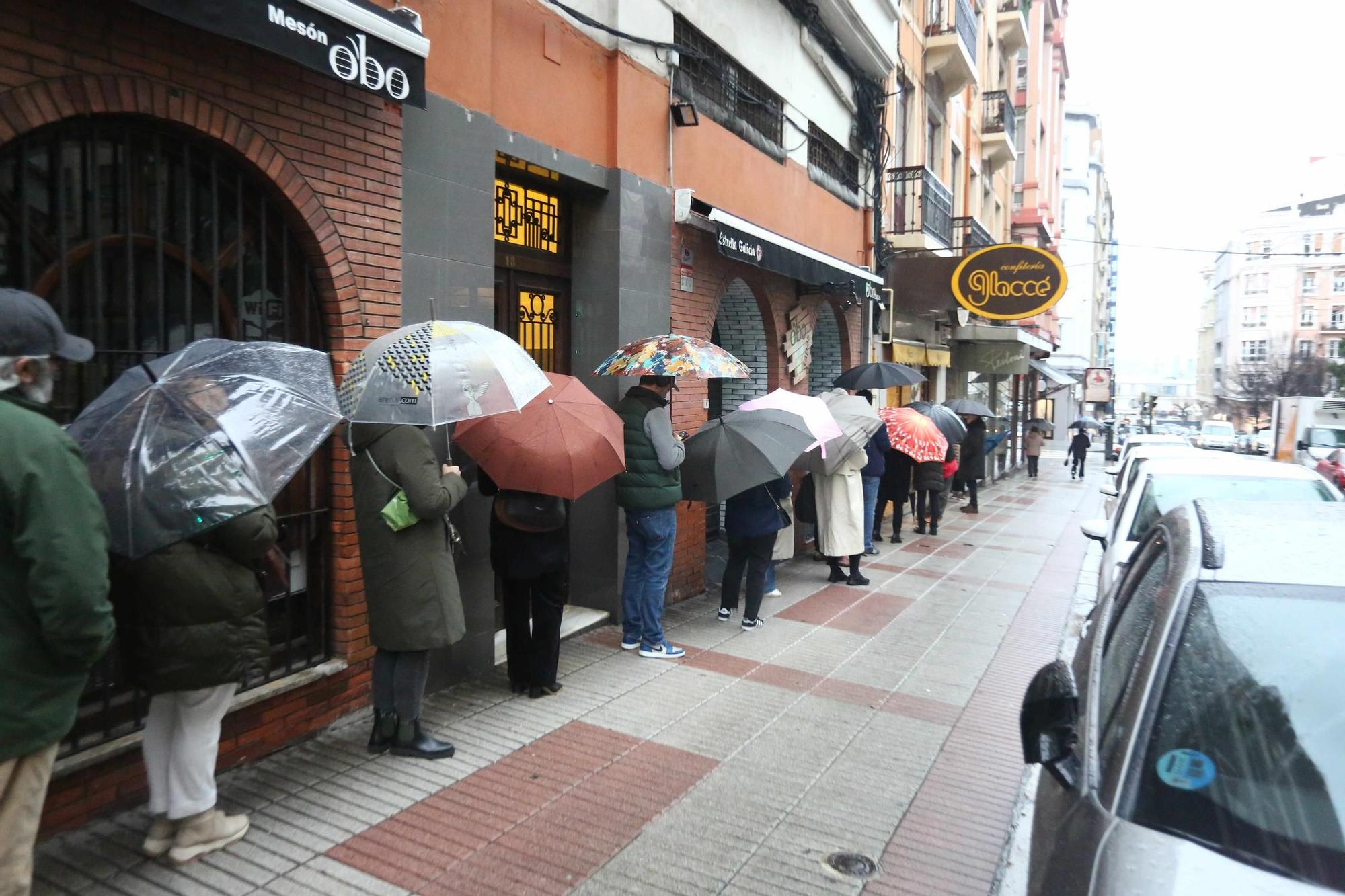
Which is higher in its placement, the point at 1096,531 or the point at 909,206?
the point at 909,206

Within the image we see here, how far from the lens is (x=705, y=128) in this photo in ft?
28.9

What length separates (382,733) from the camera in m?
4.73

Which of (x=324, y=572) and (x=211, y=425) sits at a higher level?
(x=211, y=425)

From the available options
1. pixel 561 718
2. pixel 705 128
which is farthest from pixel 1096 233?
pixel 561 718

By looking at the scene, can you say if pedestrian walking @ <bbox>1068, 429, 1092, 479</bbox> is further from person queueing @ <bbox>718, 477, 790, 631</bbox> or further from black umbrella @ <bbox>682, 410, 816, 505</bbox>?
black umbrella @ <bbox>682, 410, 816, 505</bbox>

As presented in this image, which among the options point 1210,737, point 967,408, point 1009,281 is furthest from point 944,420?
point 1210,737

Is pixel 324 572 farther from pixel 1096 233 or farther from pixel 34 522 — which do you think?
pixel 1096 233

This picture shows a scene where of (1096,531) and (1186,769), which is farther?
(1096,531)

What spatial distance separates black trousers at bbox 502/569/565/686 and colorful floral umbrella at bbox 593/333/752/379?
5.14ft

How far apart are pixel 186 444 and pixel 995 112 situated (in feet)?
81.1

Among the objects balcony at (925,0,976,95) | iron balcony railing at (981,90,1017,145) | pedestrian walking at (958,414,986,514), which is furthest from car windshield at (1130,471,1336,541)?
iron balcony railing at (981,90,1017,145)

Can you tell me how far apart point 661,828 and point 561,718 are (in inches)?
54.1

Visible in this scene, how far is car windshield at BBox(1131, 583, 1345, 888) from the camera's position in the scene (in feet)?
6.60

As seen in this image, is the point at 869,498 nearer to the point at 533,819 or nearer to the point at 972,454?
the point at 972,454
